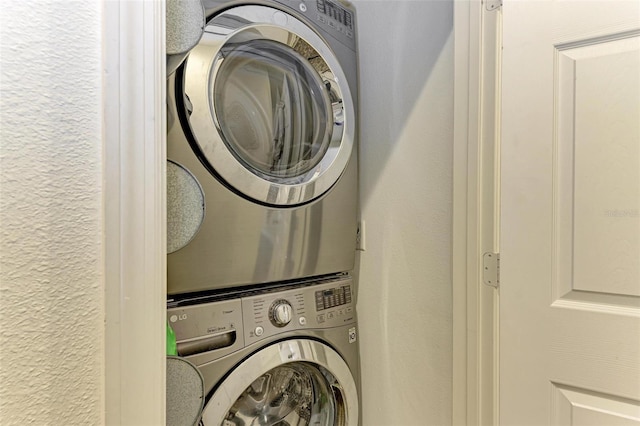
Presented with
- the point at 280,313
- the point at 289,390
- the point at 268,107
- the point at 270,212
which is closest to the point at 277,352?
the point at 280,313

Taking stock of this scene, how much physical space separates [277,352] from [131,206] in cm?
65

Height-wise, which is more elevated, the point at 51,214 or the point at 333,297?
the point at 51,214

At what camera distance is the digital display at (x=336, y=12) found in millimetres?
1215

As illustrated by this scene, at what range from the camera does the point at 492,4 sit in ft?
3.63

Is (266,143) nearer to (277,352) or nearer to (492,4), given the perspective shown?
(277,352)

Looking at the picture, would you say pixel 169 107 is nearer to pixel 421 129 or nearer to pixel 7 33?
pixel 7 33

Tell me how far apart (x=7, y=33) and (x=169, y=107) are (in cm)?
41

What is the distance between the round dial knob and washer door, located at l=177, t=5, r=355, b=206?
10.7 inches

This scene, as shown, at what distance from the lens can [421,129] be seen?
1289mm

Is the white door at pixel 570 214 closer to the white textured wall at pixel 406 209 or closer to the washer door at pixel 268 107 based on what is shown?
the white textured wall at pixel 406 209

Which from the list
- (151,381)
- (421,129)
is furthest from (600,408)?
(151,381)

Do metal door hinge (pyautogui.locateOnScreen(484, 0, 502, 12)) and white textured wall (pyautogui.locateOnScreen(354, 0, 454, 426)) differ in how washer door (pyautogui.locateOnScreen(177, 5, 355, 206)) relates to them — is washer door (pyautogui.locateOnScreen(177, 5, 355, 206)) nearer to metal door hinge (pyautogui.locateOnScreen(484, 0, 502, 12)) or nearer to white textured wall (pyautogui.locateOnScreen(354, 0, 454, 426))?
white textured wall (pyautogui.locateOnScreen(354, 0, 454, 426))

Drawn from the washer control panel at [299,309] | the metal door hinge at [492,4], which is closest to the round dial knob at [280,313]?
the washer control panel at [299,309]

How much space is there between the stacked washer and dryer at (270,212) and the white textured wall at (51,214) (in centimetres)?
20
